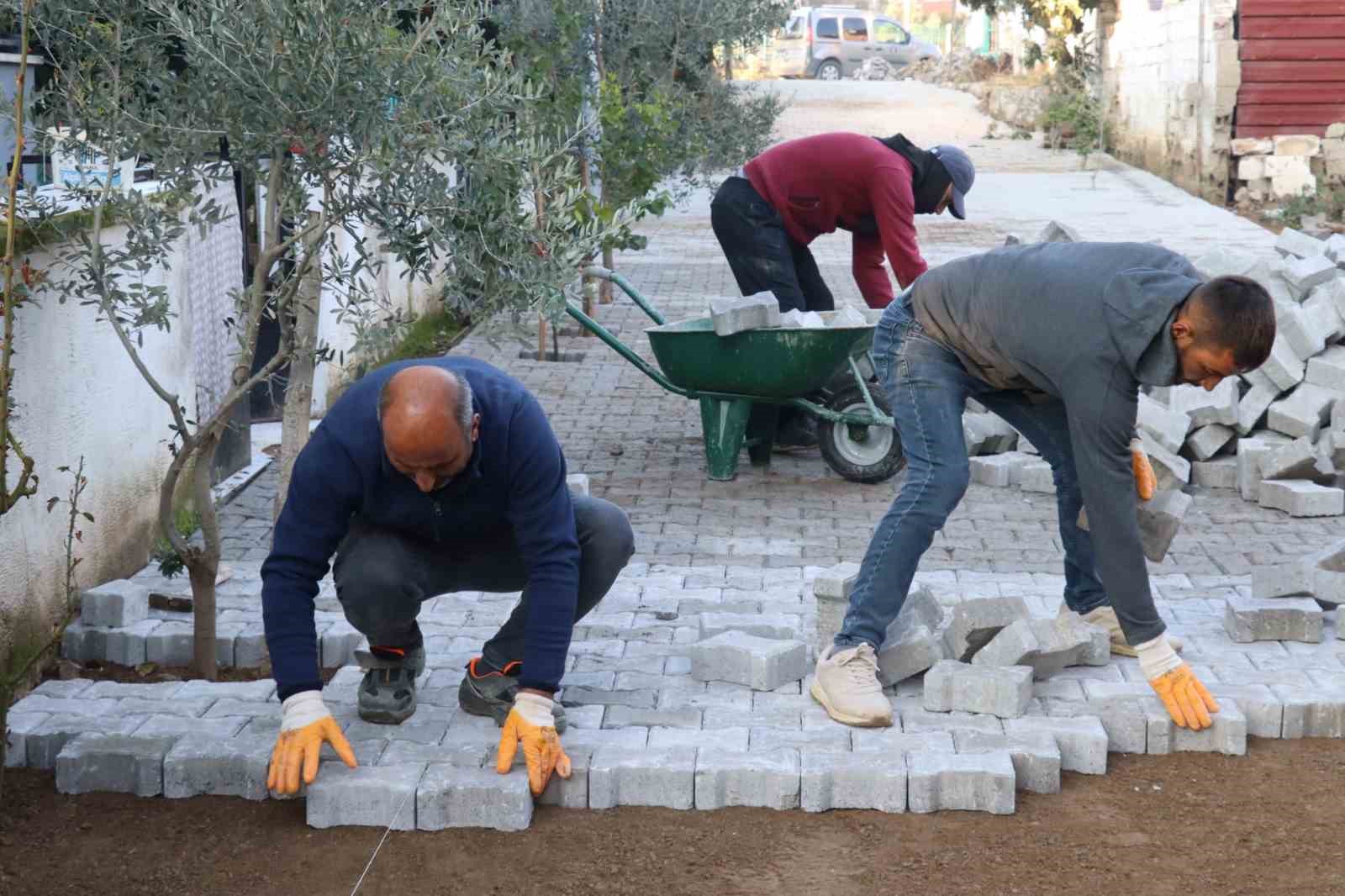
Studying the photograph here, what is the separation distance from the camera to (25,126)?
14.5ft

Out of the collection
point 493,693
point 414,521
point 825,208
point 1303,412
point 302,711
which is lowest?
point 493,693

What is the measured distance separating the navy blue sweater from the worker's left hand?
0.20 feet

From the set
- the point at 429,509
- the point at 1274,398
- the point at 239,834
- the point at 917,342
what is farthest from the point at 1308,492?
the point at 239,834

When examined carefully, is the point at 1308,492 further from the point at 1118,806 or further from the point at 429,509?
the point at 429,509

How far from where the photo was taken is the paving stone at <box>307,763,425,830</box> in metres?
3.71

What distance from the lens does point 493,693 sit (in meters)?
4.11

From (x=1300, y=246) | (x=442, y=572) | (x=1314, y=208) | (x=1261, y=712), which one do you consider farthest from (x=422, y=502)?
(x=1314, y=208)

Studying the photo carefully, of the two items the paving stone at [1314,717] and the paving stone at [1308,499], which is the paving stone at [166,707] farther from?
the paving stone at [1308,499]

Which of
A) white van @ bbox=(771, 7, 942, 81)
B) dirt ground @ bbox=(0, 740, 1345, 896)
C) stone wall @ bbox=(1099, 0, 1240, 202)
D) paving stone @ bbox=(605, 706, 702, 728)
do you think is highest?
white van @ bbox=(771, 7, 942, 81)

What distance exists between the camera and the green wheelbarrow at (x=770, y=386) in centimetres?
686

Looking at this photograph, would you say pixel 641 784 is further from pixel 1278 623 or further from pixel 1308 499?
pixel 1308 499

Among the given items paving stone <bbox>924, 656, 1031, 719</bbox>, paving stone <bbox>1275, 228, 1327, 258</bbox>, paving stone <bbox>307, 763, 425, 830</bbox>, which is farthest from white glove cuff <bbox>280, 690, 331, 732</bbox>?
paving stone <bbox>1275, 228, 1327, 258</bbox>

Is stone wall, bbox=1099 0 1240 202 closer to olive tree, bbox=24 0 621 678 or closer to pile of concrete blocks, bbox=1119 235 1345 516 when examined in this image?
pile of concrete blocks, bbox=1119 235 1345 516

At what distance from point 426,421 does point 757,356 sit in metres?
3.71
